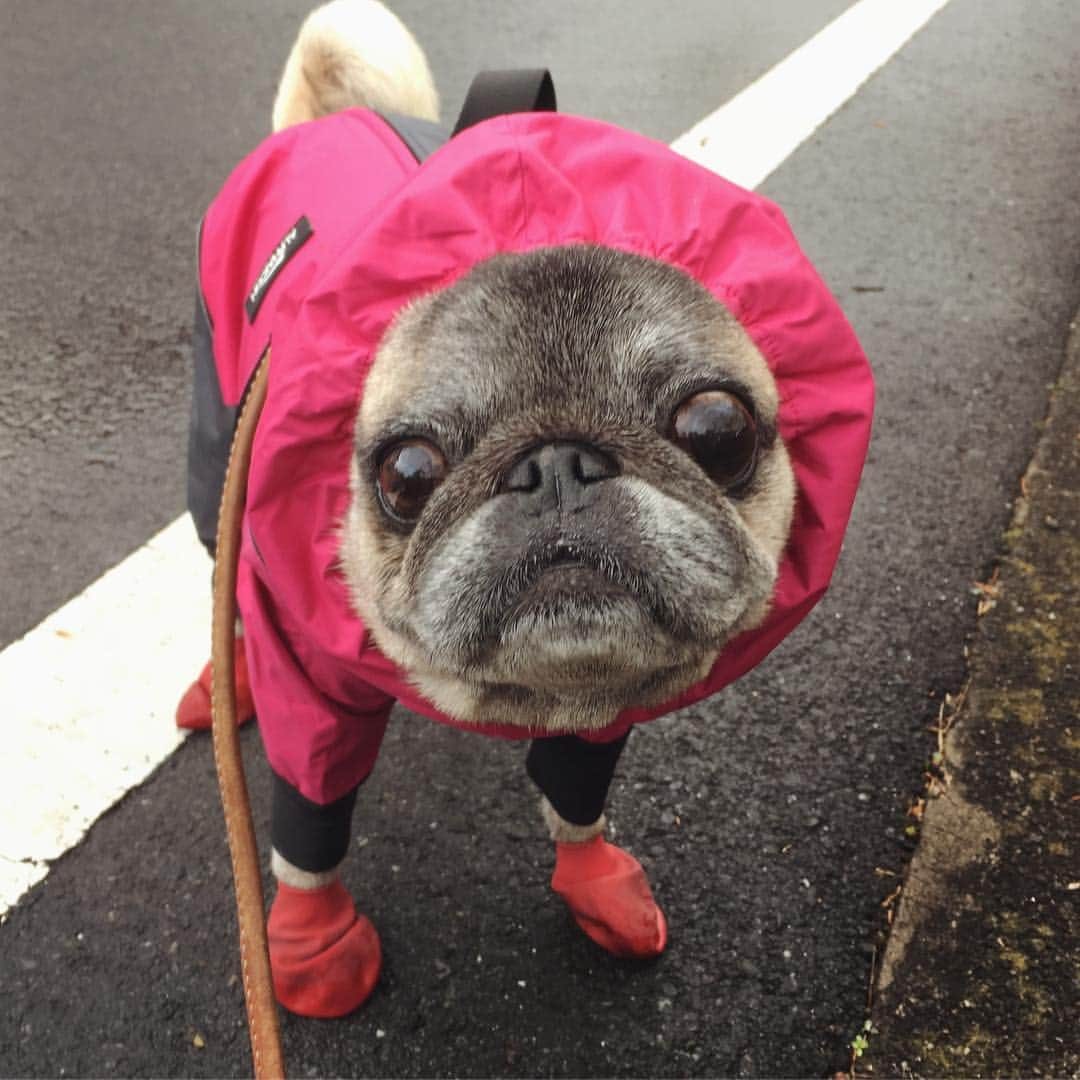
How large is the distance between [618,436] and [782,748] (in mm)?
1323

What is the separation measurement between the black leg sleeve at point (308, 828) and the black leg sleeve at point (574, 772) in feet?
1.18

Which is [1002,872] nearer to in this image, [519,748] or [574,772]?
[574,772]

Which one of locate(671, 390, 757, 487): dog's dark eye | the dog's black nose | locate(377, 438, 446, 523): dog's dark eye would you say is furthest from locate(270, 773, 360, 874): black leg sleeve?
locate(671, 390, 757, 487): dog's dark eye

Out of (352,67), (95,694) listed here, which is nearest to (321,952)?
(95,694)

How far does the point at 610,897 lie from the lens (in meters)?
2.10

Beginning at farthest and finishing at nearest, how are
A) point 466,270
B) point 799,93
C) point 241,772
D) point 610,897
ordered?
point 799,93 < point 610,897 < point 241,772 < point 466,270

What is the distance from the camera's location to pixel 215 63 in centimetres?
556

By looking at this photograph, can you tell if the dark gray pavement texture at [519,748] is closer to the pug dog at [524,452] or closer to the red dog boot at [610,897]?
the red dog boot at [610,897]

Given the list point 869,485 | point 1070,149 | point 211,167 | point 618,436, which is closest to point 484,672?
point 618,436

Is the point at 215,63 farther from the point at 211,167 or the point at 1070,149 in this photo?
the point at 1070,149

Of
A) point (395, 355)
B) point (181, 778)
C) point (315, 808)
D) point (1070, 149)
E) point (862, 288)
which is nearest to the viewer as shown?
point (395, 355)

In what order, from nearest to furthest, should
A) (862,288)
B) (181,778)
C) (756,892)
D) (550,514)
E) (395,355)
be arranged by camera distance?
(550,514) < (395,355) < (756,892) < (181,778) < (862,288)

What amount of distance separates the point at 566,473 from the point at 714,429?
218 millimetres

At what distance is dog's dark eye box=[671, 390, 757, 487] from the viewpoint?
1.46 m
